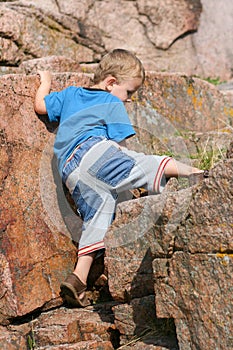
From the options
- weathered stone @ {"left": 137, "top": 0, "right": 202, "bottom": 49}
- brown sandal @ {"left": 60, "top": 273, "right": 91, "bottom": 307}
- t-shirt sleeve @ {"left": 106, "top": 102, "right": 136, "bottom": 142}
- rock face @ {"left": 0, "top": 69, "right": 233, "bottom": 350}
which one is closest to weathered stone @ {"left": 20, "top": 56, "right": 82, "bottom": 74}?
rock face @ {"left": 0, "top": 69, "right": 233, "bottom": 350}

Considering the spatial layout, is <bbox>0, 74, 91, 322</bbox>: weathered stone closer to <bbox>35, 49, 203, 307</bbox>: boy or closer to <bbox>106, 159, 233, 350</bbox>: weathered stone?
<bbox>35, 49, 203, 307</bbox>: boy

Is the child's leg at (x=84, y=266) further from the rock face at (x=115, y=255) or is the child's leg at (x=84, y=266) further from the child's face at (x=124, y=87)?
the child's face at (x=124, y=87)

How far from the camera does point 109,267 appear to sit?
3734 millimetres

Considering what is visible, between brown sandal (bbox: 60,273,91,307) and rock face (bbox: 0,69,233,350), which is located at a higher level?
rock face (bbox: 0,69,233,350)

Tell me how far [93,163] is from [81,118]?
346 millimetres

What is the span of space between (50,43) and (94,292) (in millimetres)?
3188

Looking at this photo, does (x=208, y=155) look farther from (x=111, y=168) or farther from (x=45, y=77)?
(x=45, y=77)

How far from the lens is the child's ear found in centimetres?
445

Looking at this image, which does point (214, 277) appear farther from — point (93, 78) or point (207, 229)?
point (93, 78)

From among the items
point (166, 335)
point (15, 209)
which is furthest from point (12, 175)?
point (166, 335)

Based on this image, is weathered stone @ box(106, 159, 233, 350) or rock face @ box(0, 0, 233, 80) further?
rock face @ box(0, 0, 233, 80)

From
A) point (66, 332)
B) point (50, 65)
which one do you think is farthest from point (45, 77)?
point (66, 332)

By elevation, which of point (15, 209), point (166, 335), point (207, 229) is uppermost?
point (207, 229)

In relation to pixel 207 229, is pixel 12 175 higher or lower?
lower
